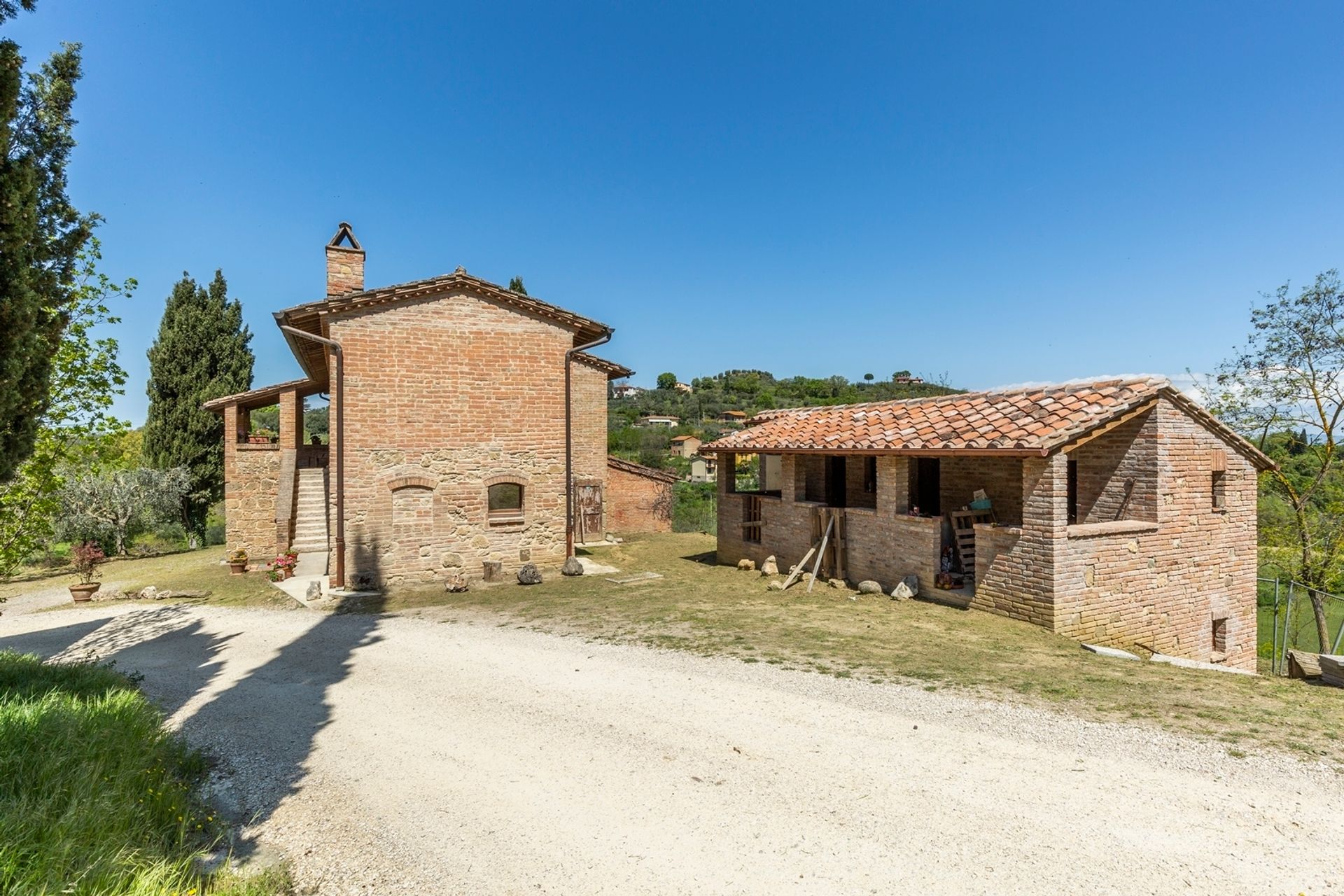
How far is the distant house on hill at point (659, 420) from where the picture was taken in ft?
208

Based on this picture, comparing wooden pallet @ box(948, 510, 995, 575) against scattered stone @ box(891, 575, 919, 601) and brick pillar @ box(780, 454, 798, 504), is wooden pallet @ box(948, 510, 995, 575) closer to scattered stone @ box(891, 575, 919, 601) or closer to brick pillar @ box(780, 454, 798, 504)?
scattered stone @ box(891, 575, 919, 601)

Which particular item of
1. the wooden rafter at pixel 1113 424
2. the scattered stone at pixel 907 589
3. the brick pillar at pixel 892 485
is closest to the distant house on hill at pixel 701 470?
the brick pillar at pixel 892 485

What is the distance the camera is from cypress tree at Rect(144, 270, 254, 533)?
21734 mm

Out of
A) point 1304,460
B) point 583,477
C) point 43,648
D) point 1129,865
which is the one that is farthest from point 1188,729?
point 1304,460

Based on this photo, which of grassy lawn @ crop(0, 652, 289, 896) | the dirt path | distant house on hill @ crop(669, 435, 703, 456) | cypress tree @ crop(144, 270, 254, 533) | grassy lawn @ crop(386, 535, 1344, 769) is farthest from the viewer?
distant house on hill @ crop(669, 435, 703, 456)

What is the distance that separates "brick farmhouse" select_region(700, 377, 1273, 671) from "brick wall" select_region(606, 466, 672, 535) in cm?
909

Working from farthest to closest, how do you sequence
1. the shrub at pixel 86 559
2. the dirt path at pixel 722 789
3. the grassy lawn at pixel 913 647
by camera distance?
1. the shrub at pixel 86 559
2. the grassy lawn at pixel 913 647
3. the dirt path at pixel 722 789

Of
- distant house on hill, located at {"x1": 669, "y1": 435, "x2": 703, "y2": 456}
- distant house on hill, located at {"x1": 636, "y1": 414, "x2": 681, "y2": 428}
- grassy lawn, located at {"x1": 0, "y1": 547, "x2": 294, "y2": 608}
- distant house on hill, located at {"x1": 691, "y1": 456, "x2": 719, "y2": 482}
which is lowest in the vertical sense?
grassy lawn, located at {"x1": 0, "y1": 547, "x2": 294, "y2": 608}

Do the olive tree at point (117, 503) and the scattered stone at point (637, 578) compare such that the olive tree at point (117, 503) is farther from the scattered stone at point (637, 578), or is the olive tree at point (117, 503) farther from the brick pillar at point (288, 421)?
the scattered stone at point (637, 578)

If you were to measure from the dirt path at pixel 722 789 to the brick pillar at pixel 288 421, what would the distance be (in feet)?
33.3

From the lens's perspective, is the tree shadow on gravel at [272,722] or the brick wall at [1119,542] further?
the brick wall at [1119,542]

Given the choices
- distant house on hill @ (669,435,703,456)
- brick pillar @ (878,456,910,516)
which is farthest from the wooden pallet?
distant house on hill @ (669,435,703,456)

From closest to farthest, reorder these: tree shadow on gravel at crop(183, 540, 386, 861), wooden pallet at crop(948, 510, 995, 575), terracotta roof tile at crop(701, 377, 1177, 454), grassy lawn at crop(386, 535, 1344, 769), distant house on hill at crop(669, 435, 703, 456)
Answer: tree shadow on gravel at crop(183, 540, 386, 861), grassy lawn at crop(386, 535, 1344, 769), terracotta roof tile at crop(701, 377, 1177, 454), wooden pallet at crop(948, 510, 995, 575), distant house on hill at crop(669, 435, 703, 456)

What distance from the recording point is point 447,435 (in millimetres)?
13188
